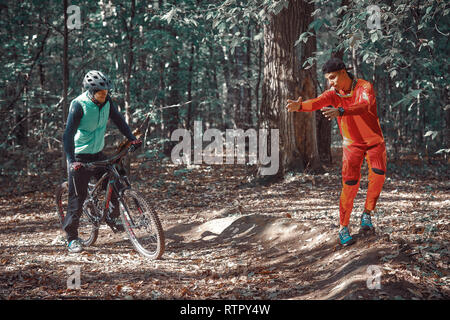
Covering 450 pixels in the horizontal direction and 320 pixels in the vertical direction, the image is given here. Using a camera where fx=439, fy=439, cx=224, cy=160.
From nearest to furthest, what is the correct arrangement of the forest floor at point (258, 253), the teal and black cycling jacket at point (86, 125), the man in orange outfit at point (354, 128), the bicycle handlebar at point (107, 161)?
1. the forest floor at point (258, 253)
2. the man in orange outfit at point (354, 128)
3. the teal and black cycling jacket at point (86, 125)
4. the bicycle handlebar at point (107, 161)

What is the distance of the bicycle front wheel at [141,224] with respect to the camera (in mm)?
5398

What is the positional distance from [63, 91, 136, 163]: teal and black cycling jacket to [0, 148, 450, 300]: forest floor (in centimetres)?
144

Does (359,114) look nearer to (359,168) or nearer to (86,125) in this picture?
(359,168)

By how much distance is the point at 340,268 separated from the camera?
4.49m

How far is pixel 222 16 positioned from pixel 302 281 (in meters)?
5.04

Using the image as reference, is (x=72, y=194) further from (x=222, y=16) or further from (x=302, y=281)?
(x=222, y=16)

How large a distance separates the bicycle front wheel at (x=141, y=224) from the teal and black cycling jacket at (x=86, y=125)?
795 mm

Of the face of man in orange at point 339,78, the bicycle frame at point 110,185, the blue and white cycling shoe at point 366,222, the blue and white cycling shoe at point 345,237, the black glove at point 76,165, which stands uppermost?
the face of man in orange at point 339,78

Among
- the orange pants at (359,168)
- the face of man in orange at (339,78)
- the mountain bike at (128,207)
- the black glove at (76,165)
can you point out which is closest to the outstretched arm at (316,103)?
the face of man in orange at (339,78)

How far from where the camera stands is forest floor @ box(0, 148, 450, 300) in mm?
4230

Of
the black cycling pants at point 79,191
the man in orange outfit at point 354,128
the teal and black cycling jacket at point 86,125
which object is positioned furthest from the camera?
the black cycling pants at point 79,191

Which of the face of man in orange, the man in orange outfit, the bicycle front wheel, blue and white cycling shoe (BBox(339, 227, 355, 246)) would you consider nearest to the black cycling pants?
the bicycle front wheel

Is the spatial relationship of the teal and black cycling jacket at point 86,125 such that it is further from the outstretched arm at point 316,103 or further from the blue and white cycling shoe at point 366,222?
the blue and white cycling shoe at point 366,222

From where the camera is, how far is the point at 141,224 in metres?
5.59
